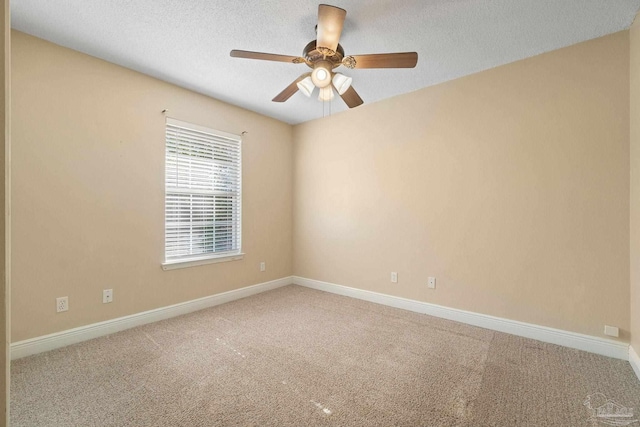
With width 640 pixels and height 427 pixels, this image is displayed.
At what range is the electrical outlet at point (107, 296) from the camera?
8.48 feet

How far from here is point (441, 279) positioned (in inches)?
120

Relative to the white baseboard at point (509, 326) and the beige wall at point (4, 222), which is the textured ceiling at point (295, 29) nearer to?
the beige wall at point (4, 222)

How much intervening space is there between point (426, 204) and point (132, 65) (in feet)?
10.8

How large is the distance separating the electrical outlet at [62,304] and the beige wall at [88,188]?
0.04m

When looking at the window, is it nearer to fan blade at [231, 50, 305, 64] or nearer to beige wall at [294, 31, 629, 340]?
beige wall at [294, 31, 629, 340]

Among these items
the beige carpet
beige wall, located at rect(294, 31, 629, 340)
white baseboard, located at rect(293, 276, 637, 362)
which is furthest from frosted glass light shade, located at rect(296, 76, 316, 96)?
white baseboard, located at rect(293, 276, 637, 362)

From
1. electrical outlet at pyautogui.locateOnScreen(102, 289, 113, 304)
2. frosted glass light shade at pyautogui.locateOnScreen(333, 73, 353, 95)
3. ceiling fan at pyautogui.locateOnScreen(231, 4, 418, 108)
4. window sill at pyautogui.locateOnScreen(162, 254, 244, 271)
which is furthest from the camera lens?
window sill at pyautogui.locateOnScreen(162, 254, 244, 271)

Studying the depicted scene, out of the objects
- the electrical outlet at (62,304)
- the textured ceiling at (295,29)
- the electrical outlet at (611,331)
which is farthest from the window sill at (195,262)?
the electrical outlet at (611,331)

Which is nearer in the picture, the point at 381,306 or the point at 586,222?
the point at 586,222

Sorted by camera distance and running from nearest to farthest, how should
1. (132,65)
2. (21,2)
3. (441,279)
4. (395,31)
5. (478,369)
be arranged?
(21,2)
(478,369)
(395,31)
(132,65)
(441,279)

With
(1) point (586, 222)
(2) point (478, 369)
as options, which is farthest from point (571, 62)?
(2) point (478, 369)

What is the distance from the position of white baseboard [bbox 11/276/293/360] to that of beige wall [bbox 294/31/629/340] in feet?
5.09

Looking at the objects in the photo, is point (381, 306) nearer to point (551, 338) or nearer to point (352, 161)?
point (551, 338)

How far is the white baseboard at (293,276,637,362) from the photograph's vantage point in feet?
7.24
